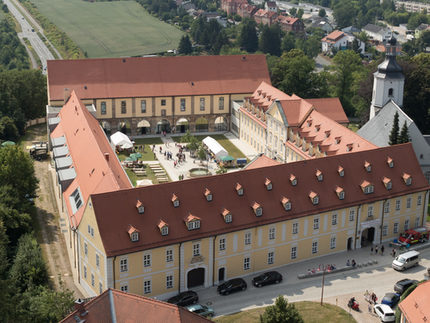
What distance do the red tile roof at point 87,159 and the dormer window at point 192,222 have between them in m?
7.35

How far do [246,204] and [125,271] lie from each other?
42.8 ft

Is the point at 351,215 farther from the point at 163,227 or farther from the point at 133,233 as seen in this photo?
the point at 133,233

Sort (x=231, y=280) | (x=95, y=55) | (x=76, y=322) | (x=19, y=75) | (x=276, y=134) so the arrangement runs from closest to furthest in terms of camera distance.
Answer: (x=76, y=322) < (x=231, y=280) < (x=276, y=134) < (x=19, y=75) < (x=95, y=55)

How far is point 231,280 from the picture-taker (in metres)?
60.2

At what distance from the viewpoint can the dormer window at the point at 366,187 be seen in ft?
221

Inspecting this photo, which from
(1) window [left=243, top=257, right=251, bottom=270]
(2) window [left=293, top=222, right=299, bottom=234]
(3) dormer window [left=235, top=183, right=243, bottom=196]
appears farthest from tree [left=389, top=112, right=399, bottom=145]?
(1) window [left=243, top=257, right=251, bottom=270]

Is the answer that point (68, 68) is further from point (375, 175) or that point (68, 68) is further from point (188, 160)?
point (375, 175)

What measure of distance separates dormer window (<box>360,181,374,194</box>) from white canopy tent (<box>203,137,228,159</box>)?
32256mm

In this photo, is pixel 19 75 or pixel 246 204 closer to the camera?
pixel 246 204

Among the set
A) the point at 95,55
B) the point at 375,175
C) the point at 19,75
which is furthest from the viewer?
the point at 95,55

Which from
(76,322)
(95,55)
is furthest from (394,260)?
(95,55)

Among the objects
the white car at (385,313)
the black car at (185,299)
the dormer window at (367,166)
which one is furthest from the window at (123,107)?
the white car at (385,313)

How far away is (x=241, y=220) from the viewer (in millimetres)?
60875

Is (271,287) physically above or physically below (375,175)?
below
